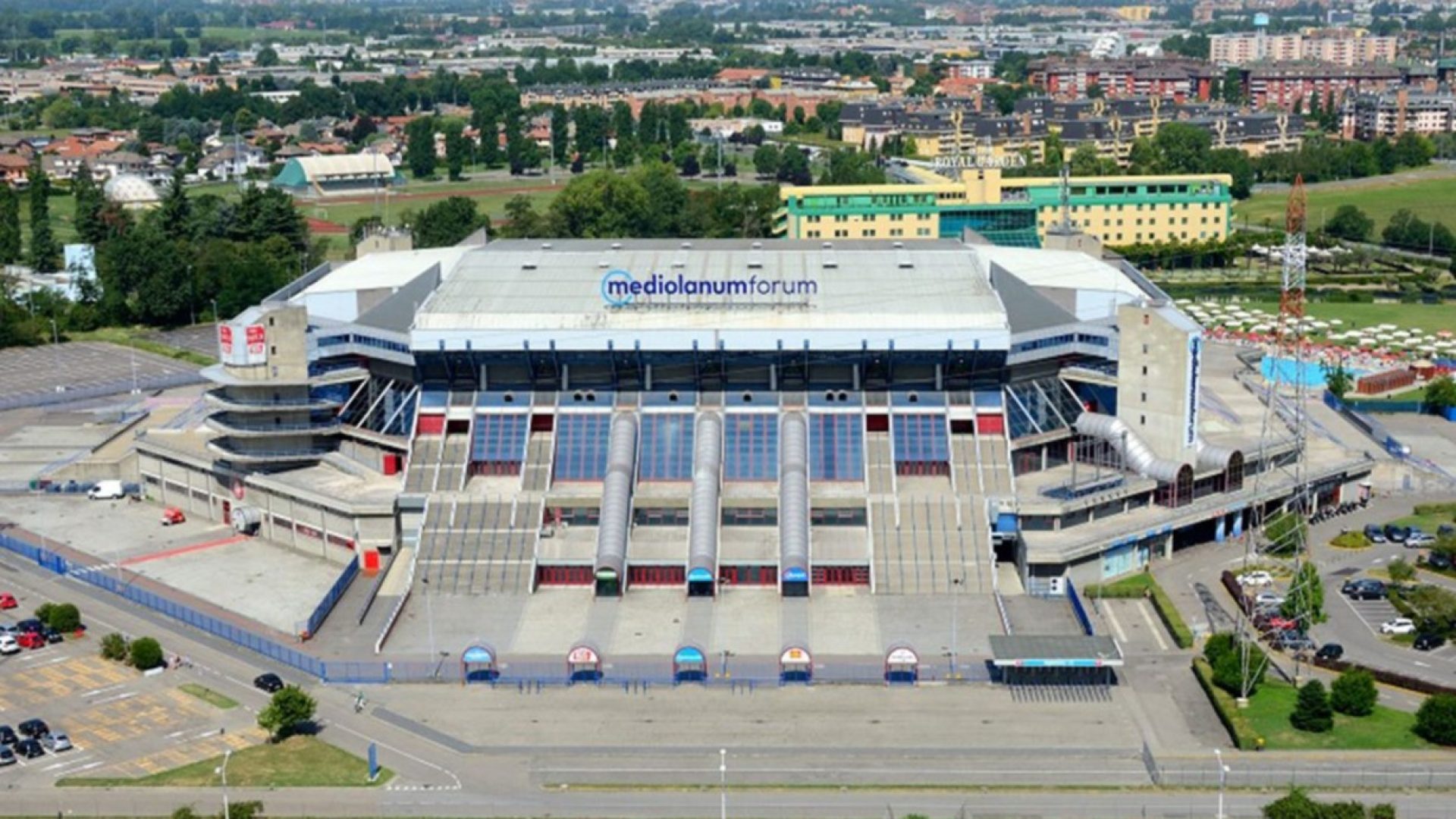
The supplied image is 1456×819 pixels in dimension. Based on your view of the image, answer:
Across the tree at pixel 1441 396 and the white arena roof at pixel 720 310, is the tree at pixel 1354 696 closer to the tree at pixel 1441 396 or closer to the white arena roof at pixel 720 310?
the white arena roof at pixel 720 310

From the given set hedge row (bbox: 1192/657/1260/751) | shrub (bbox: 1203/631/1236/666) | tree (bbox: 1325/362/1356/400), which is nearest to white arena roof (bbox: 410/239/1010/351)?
shrub (bbox: 1203/631/1236/666)

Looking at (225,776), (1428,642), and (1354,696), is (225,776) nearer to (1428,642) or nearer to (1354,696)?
(1354,696)

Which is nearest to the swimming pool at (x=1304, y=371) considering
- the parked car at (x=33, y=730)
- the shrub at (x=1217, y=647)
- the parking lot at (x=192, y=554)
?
the shrub at (x=1217, y=647)

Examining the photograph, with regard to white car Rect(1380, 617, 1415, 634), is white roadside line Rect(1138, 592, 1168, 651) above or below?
below

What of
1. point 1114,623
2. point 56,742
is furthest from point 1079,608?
point 56,742

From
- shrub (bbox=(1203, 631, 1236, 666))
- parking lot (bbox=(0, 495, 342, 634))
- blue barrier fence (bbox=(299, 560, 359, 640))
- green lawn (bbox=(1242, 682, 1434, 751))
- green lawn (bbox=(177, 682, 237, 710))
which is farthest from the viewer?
parking lot (bbox=(0, 495, 342, 634))

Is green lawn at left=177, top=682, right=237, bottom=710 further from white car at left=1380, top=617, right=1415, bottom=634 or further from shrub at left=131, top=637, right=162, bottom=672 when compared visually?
white car at left=1380, top=617, right=1415, bottom=634

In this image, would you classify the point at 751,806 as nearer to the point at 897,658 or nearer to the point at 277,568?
the point at 897,658

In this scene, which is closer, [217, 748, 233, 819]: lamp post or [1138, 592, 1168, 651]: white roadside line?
[217, 748, 233, 819]: lamp post
